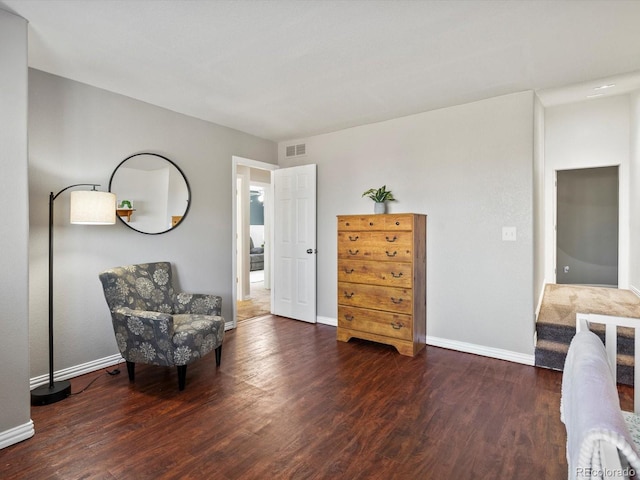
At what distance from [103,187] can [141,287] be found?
94cm

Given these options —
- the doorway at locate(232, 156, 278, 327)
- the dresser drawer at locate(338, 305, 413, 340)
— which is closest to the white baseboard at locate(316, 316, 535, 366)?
the dresser drawer at locate(338, 305, 413, 340)

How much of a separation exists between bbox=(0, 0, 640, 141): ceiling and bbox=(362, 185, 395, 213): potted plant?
87 cm

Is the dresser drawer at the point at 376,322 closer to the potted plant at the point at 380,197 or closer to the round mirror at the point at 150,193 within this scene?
the potted plant at the point at 380,197

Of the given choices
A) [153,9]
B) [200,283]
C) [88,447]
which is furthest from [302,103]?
[88,447]

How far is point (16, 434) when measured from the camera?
2.00 meters

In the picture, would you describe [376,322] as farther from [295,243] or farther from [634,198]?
[634,198]

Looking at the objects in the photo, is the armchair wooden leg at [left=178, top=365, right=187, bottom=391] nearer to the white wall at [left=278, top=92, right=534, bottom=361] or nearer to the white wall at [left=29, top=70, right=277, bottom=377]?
the white wall at [left=29, top=70, right=277, bottom=377]

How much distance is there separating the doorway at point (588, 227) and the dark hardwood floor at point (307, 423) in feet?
13.1

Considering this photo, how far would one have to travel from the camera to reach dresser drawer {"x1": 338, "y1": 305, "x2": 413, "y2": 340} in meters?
3.36

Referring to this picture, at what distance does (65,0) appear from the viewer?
1.87m

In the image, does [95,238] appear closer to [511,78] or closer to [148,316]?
[148,316]

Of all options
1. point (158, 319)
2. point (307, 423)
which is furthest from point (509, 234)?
point (158, 319)

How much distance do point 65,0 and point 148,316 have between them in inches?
78.3

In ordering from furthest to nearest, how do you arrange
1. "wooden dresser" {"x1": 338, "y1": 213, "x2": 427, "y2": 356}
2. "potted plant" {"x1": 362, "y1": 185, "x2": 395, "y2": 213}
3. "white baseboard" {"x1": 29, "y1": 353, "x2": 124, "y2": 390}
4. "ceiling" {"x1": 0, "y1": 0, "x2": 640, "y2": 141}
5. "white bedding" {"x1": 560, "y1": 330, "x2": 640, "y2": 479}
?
"potted plant" {"x1": 362, "y1": 185, "x2": 395, "y2": 213}, "wooden dresser" {"x1": 338, "y1": 213, "x2": 427, "y2": 356}, "white baseboard" {"x1": 29, "y1": 353, "x2": 124, "y2": 390}, "ceiling" {"x1": 0, "y1": 0, "x2": 640, "y2": 141}, "white bedding" {"x1": 560, "y1": 330, "x2": 640, "y2": 479}
